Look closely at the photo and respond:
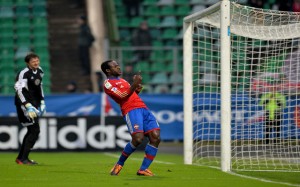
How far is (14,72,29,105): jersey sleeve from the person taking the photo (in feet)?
47.8

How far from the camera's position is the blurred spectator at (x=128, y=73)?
22.8 metres

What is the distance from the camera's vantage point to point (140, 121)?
11.9 meters

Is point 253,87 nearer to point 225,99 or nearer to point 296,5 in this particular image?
point 225,99

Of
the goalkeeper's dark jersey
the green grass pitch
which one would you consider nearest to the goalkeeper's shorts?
the goalkeeper's dark jersey

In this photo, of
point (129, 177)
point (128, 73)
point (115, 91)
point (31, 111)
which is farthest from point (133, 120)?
point (128, 73)

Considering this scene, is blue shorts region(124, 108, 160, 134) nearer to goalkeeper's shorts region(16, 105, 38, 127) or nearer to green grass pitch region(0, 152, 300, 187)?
green grass pitch region(0, 152, 300, 187)

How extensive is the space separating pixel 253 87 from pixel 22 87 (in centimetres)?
449

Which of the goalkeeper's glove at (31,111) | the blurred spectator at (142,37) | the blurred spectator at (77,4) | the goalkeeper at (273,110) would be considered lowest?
the goalkeeper at (273,110)

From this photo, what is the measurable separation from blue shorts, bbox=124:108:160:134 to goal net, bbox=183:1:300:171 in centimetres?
165

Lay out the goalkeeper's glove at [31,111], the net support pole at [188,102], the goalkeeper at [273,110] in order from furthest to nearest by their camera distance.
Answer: the goalkeeper at [273,110] < the net support pole at [188,102] < the goalkeeper's glove at [31,111]

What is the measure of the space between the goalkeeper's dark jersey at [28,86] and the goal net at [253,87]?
275 cm

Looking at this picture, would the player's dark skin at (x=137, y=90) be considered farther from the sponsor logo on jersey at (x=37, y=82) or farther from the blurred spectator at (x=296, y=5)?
the blurred spectator at (x=296, y=5)

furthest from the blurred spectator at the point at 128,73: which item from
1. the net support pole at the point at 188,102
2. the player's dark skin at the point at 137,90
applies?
the player's dark skin at the point at 137,90

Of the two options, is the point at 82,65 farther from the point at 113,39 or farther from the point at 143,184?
the point at 143,184
